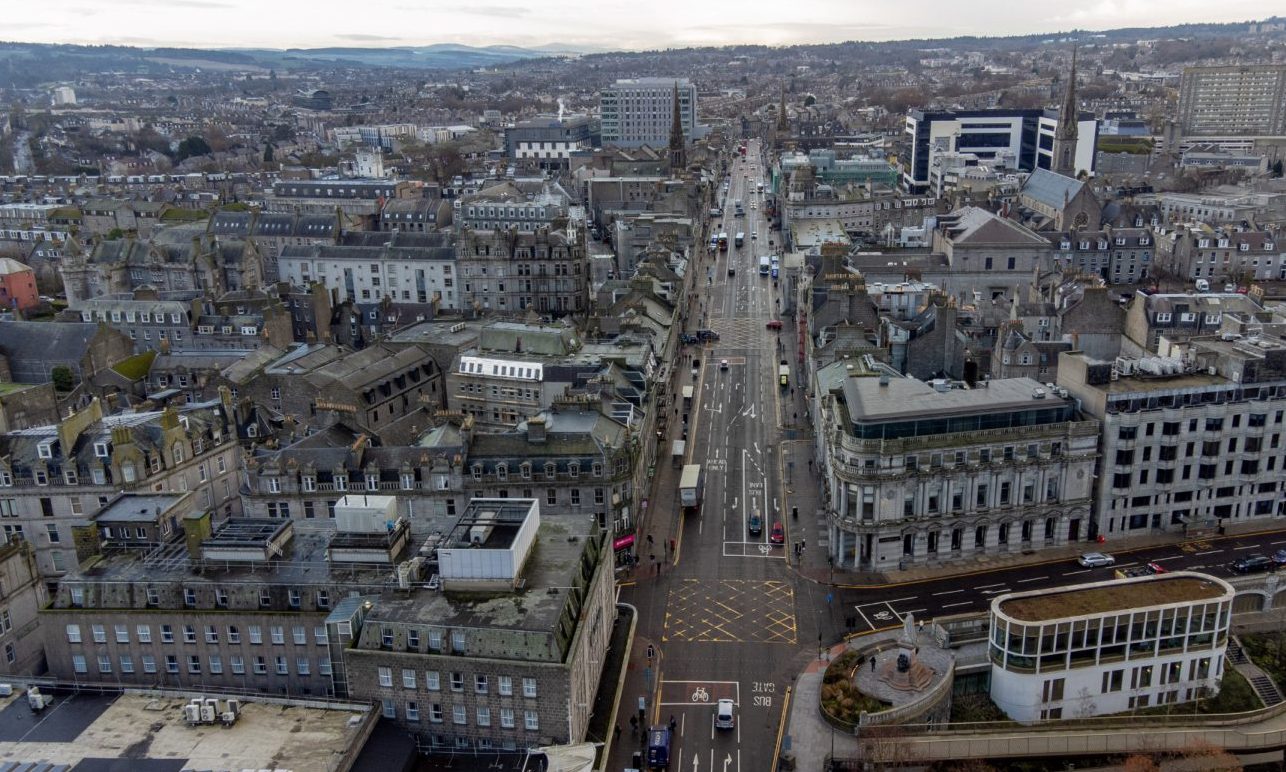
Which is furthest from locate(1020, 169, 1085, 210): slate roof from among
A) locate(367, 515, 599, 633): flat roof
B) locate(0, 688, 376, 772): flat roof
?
→ locate(0, 688, 376, 772): flat roof

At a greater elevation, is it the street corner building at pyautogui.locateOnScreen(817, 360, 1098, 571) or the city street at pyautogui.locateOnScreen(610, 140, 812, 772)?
the street corner building at pyautogui.locateOnScreen(817, 360, 1098, 571)

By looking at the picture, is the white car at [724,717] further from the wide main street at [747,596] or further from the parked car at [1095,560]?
the parked car at [1095,560]

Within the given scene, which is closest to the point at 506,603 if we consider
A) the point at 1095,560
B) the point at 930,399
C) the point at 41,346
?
the point at 930,399

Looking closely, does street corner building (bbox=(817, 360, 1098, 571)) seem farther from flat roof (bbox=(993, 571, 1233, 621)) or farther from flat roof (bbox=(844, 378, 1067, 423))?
flat roof (bbox=(993, 571, 1233, 621))

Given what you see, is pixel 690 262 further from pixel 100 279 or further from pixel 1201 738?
pixel 1201 738

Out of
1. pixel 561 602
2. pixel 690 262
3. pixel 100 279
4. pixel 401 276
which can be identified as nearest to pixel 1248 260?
pixel 690 262
